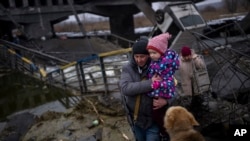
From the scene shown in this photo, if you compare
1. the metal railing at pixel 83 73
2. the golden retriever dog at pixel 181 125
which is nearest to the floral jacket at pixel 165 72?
the golden retriever dog at pixel 181 125

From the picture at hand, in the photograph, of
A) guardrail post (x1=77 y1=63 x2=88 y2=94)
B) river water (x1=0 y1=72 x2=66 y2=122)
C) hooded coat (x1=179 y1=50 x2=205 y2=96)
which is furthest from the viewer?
guardrail post (x1=77 y1=63 x2=88 y2=94)

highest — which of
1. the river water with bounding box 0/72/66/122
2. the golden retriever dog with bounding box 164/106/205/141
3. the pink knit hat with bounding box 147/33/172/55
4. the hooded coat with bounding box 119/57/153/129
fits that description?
the pink knit hat with bounding box 147/33/172/55

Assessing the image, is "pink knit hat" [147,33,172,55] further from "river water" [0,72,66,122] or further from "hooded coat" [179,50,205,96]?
"river water" [0,72,66,122]

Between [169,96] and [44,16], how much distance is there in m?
31.5

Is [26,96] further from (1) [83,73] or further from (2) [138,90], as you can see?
(2) [138,90]

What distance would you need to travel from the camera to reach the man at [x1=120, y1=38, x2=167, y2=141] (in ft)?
10.4

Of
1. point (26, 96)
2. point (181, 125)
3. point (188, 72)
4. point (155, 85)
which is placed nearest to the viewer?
point (181, 125)

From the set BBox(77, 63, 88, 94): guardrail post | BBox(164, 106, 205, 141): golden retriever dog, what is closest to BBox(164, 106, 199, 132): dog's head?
BBox(164, 106, 205, 141): golden retriever dog

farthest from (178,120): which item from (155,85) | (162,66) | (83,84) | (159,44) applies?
(83,84)

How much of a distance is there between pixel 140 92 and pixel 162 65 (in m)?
0.34

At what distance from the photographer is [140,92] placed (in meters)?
3.16

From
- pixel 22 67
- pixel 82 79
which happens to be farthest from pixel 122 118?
pixel 22 67

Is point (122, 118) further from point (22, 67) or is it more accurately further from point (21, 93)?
point (22, 67)

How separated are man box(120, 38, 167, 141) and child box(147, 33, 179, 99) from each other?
0.20 ft
